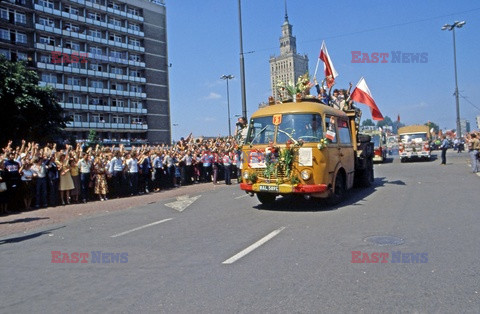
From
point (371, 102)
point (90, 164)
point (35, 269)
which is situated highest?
point (371, 102)

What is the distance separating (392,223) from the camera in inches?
313

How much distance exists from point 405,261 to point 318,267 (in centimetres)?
130

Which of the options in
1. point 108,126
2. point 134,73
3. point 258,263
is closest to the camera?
point 258,263

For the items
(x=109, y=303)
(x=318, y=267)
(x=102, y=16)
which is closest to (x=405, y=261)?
(x=318, y=267)

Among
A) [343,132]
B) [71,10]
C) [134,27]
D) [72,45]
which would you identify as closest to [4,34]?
[72,45]

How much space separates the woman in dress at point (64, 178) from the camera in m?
14.0

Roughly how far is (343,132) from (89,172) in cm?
961

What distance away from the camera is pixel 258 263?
5625 mm

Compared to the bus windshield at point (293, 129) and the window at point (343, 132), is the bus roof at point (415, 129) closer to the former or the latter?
the window at point (343, 132)

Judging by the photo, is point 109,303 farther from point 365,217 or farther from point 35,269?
point 365,217

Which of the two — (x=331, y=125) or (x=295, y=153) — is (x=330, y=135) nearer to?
(x=331, y=125)

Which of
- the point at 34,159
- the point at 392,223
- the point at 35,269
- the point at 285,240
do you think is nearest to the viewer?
the point at 35,269

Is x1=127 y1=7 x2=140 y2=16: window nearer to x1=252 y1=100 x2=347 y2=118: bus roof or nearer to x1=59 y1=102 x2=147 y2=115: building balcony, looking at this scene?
x1=59 y1=102 x2=147 y2=115: building balcony

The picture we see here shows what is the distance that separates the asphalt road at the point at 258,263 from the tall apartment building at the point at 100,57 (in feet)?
193
